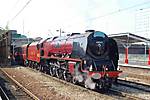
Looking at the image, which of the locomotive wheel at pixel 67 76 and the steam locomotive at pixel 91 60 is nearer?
the steam locomotive at pixel 91 60

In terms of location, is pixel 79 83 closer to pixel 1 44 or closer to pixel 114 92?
pixel 114 92

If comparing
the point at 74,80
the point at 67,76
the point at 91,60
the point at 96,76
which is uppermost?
the point at 91,60

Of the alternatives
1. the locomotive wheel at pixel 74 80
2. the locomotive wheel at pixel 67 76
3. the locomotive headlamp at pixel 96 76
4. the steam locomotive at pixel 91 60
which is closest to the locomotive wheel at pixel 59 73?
the steam locomotive at pixel 91 60

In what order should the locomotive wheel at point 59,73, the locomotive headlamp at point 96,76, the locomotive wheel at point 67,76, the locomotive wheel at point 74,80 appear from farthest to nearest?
the locomotive wheel at point 59,73, the locomotive wheel at point 67,76, the locomotive wheel at point 74,80, the locomotive headlamp at point 96,76

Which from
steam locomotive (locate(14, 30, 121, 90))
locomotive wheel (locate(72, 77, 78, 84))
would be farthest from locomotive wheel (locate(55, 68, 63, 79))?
locomotive wheel (locate(72, 77, 78, 84))

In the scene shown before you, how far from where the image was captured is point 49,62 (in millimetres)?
22922

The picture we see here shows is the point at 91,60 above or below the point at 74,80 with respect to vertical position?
above

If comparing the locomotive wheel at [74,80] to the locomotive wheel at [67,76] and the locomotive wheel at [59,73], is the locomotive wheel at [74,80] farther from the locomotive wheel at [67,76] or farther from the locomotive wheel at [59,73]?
the locomotive wheel at [59,73]

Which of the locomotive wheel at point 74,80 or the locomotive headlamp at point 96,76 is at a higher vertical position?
the locomotive headlamp at point 96,76

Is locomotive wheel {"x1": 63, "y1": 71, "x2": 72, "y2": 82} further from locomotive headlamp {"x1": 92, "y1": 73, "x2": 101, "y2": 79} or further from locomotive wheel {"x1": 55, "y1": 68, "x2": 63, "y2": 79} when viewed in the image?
locomotive headlamp {"x1": 92, "y1": 73, "x2": 101, "y2": 79}

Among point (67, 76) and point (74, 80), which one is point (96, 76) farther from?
point (67, 76)

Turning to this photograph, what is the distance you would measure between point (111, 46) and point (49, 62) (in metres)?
7.76

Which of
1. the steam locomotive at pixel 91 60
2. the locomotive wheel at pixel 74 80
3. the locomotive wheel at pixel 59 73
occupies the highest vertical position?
the steam locomotive at pixel 91 60

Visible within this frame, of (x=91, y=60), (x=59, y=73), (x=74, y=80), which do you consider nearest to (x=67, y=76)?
(x=74, y=80)
